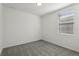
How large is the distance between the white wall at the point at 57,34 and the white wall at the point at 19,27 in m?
0.91

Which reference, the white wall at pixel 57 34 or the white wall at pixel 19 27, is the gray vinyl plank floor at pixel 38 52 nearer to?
the white wall at pixel 57 34

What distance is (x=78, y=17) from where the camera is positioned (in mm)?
2953

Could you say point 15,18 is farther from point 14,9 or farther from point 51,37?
point 51,37

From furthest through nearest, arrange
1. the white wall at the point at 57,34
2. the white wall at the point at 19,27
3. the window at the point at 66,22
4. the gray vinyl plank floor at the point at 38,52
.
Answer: the white wall at the point at 19,27 → the window at the point at 66,22 → the white wall at the point at 57,34 → the gray vinyl plank floor at the point at 38,52

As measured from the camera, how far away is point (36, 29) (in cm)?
564

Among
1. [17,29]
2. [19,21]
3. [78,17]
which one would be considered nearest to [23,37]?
[17,29]

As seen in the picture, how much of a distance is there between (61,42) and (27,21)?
2.70 m

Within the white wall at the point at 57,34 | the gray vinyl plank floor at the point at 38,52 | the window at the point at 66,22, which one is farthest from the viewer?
the window at the point at 66,22

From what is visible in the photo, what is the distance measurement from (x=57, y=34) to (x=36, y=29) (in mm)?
2007

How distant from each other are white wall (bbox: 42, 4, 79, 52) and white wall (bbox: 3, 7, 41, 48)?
91 centimetres

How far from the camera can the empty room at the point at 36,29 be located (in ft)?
10.2

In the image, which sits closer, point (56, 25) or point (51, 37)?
point (56, 25)

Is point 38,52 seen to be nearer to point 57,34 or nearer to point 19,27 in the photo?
point 57,34

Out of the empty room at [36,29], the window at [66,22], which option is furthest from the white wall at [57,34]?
A: the window at [66,22]
